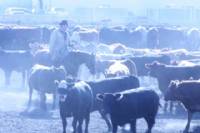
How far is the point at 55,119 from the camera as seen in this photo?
534 inches

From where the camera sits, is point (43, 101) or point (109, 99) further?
point (43, 101)

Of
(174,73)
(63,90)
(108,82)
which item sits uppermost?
(63,90)

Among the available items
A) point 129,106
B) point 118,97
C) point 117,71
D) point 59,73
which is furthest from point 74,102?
point 117,71

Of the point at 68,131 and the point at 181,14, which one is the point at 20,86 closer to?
the point at 68,131

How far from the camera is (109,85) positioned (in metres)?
13.1

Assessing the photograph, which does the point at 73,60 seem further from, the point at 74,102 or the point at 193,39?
the point at 193,39

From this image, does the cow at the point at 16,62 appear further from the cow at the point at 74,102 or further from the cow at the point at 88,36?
the cow at the point at 88,36

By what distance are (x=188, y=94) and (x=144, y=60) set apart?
6857 mm

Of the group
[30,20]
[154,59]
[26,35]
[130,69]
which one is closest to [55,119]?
[130,69]

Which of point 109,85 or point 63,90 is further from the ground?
point 63,90

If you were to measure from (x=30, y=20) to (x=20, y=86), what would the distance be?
94.8 ft

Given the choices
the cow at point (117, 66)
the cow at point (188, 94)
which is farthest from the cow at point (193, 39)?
the cow at point (188, 94)

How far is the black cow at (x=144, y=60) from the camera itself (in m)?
19.4

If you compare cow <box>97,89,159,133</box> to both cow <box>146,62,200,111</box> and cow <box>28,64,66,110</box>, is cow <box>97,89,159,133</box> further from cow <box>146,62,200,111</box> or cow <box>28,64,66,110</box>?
cow <box>146,62,200,111</box>
